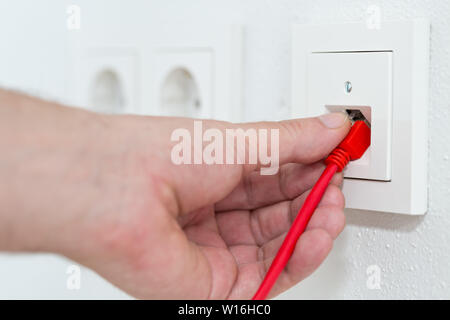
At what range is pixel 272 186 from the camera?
1.57 ft

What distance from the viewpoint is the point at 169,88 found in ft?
1.94

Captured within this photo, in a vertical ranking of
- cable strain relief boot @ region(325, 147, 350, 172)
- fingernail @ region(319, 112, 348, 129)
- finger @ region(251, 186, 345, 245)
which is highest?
fingernail @ region(319, 112, 348, 129)

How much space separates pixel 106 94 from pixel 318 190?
1.12 feet

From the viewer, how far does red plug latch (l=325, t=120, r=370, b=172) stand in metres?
0.43

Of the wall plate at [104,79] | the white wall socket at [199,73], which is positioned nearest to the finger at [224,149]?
the white wall socket at [199,73]

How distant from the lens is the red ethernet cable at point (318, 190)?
0.39 m

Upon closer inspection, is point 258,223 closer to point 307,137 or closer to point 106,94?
point 307,137

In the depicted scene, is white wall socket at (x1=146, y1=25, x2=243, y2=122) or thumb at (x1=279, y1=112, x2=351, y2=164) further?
white wall socket at (x1=146, y1=25, x2=243, y2=122)

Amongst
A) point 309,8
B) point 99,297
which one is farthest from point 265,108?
point 99,297

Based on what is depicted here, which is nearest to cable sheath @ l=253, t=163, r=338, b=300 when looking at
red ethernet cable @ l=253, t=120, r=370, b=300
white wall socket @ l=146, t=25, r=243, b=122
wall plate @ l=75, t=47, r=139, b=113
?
red ethernet cable @ l=253, t=120, r=370, b=300

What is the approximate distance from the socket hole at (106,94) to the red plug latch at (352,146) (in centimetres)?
31

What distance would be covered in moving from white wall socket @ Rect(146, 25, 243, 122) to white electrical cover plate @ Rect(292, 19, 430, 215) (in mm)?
100

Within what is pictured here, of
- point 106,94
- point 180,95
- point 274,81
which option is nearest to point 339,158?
point 274,81

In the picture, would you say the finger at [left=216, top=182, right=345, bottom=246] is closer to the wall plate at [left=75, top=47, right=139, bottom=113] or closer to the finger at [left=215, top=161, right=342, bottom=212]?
the finger at [left=215, top=161, right=342, bottom=212]
